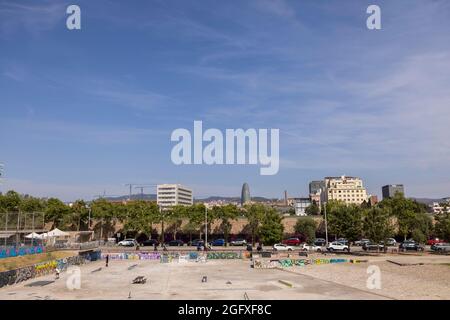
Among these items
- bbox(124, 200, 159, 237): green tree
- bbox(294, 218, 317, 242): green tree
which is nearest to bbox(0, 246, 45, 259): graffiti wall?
bbox(124, 200, 159, 237): green tree

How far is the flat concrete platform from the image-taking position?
30.6 metres

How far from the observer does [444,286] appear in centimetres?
3484

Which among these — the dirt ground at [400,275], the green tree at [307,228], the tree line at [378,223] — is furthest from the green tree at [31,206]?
the dirt ground at [400,275]

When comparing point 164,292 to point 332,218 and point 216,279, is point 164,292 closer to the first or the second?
point 216,279

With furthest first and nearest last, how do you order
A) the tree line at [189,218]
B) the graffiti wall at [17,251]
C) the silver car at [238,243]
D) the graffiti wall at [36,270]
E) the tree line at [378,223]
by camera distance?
the silver car at [238,243] < the tree line at [189,218] < the tree line at [378,223] < the graffiti wall at [17,251] < the graffiti wall at [36,270]

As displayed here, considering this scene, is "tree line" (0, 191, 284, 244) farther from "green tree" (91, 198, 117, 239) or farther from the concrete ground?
the concrete ground

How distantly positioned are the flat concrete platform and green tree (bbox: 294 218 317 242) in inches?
1727

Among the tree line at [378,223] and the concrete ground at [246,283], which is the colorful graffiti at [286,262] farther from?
the tree line at [378,223]

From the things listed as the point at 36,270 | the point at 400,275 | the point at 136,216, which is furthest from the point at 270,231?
the point at 36,270

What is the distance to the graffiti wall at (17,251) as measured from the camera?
49.5 m

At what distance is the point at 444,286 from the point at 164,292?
81.7 ft

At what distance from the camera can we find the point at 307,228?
3536 inches

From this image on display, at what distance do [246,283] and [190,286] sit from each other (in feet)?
17.7
